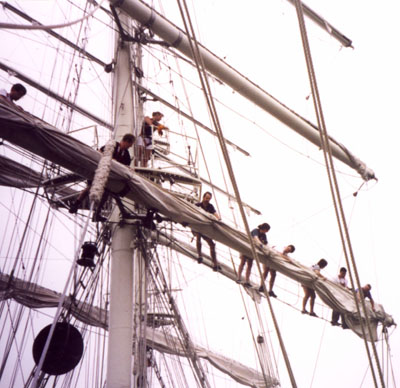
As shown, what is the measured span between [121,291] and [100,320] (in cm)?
137

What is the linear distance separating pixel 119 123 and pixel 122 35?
1805mm

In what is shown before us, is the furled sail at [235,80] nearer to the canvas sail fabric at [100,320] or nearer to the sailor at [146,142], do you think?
the sailor at [146,142]

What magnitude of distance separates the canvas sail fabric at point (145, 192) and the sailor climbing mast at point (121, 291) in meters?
0.51

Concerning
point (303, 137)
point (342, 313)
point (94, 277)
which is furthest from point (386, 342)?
point (94, 277)

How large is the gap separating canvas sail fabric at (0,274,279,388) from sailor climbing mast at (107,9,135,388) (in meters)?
0.90

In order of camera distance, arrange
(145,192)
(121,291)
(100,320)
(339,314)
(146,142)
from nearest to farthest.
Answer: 1. (145,192)
2. (121,291)
3. (146,142)
4. (100,320)
5. (339,314)

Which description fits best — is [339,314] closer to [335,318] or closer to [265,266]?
[335,318]

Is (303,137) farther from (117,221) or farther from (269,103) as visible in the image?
(117,221)

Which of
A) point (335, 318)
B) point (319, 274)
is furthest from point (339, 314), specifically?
point (319, 274)

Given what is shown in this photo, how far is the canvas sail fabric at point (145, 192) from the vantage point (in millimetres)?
4453

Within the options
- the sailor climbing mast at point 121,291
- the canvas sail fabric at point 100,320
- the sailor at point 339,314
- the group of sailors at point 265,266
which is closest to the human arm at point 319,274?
the group of sailors at point 265,266

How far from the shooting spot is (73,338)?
196 inches

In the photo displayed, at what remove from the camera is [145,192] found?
218 inches

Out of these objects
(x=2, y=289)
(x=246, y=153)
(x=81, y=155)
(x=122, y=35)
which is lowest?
(x=81, y=155)
